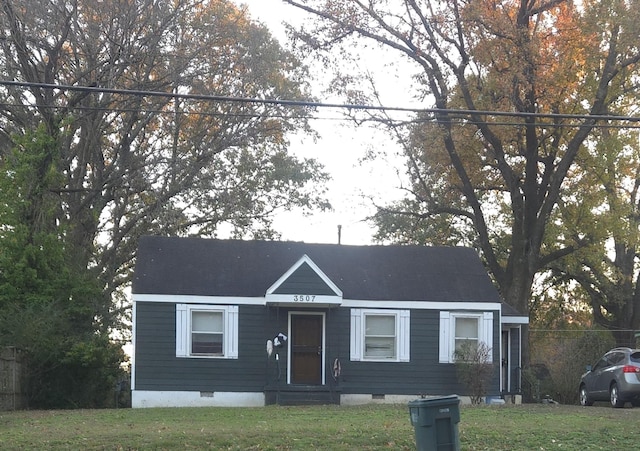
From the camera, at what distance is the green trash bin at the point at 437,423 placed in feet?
46.4

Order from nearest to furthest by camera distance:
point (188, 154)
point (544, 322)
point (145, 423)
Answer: point (145, 423) → point (188, 154) → point (544, 322)

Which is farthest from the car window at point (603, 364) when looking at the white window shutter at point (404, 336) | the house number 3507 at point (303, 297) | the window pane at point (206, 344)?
the window pane at point (206, 344)

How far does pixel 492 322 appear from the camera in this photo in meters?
26.8

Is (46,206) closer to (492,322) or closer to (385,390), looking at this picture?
(385,390)

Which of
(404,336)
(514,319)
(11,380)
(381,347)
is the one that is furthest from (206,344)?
(514,319)

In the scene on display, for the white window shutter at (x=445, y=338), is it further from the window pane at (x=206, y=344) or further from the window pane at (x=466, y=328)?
the window pane at (x=206, y=344)

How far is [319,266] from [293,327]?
2.28 m

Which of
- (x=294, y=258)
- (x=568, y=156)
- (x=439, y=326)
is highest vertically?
(x=568, y=156)

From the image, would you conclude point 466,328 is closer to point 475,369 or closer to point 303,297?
point 475,369

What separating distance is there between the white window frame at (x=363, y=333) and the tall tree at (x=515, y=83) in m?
6.55

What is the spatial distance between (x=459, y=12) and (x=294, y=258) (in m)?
9.17

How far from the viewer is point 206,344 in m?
25.8

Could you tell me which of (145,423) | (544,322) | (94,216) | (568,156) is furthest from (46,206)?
(544,322)

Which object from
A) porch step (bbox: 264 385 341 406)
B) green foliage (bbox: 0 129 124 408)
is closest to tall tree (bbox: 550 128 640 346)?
porch step (bbox: 264 385 341 406)
